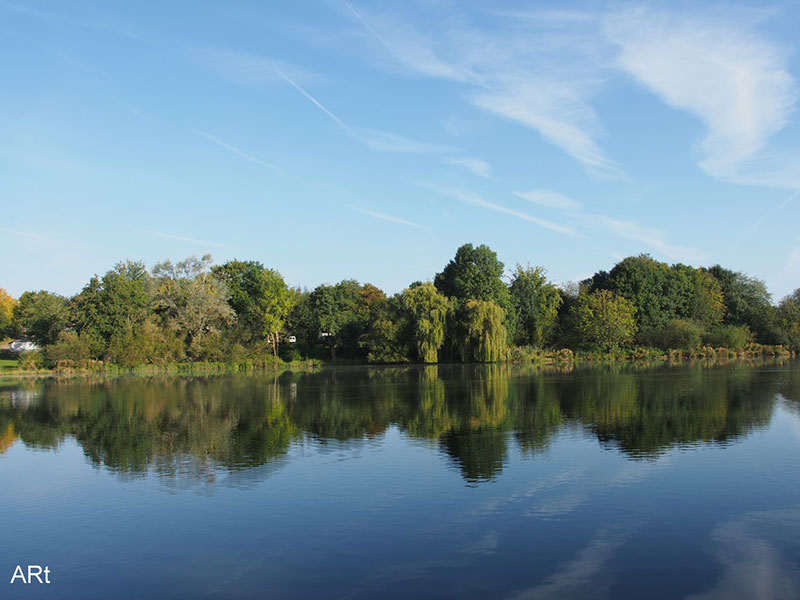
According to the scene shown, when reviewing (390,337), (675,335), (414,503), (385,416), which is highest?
(675,335)

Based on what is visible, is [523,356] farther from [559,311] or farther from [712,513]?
[712,513]

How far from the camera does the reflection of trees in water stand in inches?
689

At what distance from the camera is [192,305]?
211 feet

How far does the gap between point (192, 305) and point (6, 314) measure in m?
51.9

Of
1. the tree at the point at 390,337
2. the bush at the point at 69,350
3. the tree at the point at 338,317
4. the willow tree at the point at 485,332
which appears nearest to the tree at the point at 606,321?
the willow tree at the point at 485,332

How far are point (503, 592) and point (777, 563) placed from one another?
Result: 3868 mm

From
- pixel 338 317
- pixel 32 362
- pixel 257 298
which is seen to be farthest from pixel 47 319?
pixel 338 317

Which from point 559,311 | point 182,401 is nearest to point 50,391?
point 182,401

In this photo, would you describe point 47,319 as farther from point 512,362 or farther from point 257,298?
point 512,362

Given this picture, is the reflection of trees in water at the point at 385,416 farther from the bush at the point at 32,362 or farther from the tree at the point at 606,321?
the tree at the point at 606,321

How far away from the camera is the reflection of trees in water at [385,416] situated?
1750cm

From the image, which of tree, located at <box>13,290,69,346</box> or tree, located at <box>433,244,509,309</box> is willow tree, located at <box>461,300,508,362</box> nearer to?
tree, located at <box>433,244,509,309</box>

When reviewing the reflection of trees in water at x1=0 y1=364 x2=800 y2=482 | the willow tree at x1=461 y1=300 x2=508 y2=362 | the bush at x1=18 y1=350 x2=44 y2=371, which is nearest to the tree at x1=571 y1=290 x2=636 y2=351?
the willow tree at x1=461 y1=300 x2=508 y2=362

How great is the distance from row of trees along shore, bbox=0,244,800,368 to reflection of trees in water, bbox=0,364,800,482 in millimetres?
21822
